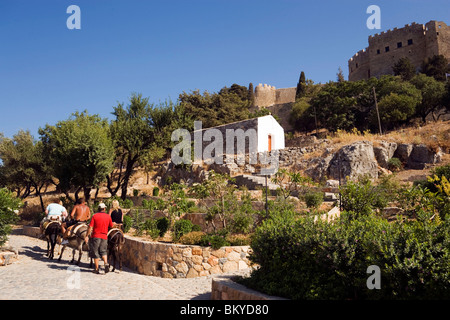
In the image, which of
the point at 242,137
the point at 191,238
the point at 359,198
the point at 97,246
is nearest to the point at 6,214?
the point at 97,246

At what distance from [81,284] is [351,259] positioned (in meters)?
6.56

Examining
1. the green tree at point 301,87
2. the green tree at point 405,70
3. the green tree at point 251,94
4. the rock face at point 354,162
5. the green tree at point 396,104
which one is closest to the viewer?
the rock face at point 354,162

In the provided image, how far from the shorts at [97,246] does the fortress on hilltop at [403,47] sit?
60450mm

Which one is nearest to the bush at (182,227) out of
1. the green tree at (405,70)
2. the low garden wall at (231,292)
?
the low garden wall at (231,292)

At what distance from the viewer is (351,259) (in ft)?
19.5

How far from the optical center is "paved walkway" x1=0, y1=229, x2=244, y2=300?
7.77 metres

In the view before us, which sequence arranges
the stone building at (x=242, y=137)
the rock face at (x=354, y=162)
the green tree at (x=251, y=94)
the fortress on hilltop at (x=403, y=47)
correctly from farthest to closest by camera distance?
the green tree at (x=251, y=94)
the fortress on hilltop at (x=403, y=47)
the stone building at (x=242, y=137)
the rock face at (x=354, y=162)

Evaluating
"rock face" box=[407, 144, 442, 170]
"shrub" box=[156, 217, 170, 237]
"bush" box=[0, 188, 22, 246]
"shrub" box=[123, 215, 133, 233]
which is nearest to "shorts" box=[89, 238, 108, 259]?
"shrub" box=[156, 217, 170, 237]

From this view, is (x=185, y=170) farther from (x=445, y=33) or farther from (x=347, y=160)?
(x=445, y=33)

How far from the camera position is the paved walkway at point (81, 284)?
777cm

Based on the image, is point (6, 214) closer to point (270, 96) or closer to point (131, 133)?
point (131, 133)

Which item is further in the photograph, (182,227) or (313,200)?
(313,200)

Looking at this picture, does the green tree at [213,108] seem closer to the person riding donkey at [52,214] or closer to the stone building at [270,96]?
the stone building at [270,96]

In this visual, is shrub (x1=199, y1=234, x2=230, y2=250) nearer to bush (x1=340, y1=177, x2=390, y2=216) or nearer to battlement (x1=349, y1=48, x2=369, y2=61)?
bush (x1=340, y1=177, x2=390, y2=216)
